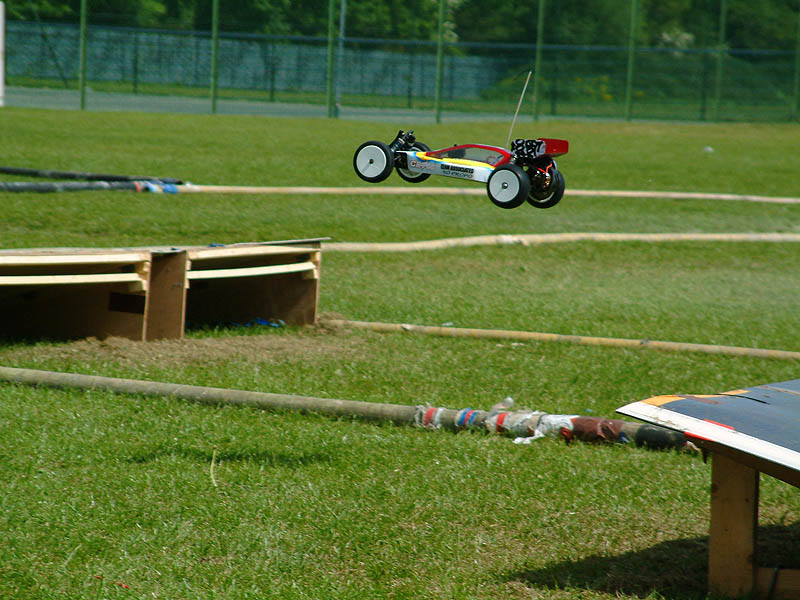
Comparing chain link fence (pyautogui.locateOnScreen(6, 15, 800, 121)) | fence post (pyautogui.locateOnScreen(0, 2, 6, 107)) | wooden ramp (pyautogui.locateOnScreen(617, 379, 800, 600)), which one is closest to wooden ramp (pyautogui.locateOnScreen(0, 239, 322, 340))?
wooden ramp (pyautogui.locateOnScreen(617, 379, 800, 600))

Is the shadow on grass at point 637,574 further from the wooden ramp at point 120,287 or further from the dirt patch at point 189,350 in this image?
the wooden ramp at point 120,287

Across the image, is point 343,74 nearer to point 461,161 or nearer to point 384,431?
point 384,431

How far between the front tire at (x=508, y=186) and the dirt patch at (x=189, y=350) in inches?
311

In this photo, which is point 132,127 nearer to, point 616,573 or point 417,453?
point 417,453

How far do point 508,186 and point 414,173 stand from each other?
26 centimetres

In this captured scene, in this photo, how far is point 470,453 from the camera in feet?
25.1

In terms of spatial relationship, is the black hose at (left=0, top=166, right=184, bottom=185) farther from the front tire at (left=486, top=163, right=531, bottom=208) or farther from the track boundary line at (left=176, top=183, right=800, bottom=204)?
the front tire at (left=486, top=163, right=531, bottom=208)

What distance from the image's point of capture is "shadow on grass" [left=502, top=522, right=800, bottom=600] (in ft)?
18.2

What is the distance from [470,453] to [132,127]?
59.5 ft

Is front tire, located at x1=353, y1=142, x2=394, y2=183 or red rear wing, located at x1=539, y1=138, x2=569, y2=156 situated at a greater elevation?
red rear wing, located at x1=539, y1=138, x2=569, y2=156

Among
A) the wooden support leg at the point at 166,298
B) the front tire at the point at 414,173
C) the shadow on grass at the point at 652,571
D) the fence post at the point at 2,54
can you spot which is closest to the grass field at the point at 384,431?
the shadow on grass at the point at 652,571

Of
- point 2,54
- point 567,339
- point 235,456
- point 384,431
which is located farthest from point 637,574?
point 2,54

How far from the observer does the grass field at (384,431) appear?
5.77 meters

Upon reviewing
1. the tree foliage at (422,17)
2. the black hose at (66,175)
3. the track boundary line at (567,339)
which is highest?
the tree foliage at (422,17)
